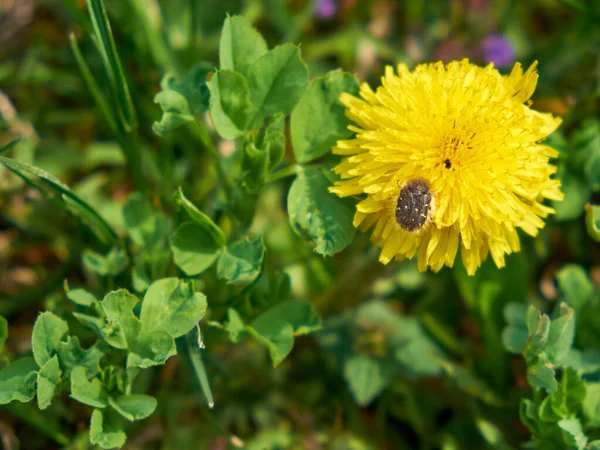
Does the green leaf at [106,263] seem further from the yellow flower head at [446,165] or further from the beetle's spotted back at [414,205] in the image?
the beetle's spotted back at [414,205]

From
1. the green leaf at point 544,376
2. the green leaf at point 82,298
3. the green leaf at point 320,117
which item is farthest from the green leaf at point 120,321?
the green leaf at point 544,376

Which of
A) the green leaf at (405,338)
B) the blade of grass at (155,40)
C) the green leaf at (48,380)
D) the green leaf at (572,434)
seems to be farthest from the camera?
the blade of grass at (155,40)

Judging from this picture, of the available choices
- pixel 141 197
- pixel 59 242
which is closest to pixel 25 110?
pixel 59 242

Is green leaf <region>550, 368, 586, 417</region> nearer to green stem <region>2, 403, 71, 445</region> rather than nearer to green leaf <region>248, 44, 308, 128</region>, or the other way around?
green leaf <region>248, 44, 308, 128</region>

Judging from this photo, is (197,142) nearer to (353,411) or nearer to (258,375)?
(258,375)

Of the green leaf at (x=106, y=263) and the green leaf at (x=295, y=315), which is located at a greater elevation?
the green leaf at (x=106, y=263)

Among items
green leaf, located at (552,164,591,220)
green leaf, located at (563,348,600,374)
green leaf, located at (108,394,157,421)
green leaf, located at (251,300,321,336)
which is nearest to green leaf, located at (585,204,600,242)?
green leaf, located at (552,164,591,220)
